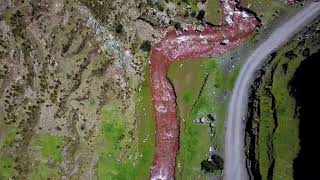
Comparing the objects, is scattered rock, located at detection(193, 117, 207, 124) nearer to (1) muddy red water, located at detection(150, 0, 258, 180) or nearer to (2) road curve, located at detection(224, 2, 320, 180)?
(1) muddy red water, located at detection(150, 0, 258, 180)

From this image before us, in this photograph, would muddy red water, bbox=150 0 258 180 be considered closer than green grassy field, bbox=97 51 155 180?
No

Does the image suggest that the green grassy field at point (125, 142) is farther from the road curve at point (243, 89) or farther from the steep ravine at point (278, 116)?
the steep ravine at point (278, 116)

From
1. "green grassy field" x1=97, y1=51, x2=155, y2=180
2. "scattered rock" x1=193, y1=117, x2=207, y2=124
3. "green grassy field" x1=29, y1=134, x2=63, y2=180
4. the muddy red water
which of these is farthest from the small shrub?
"green grassy field" x1=29, y1=134, x2=63, y2=180

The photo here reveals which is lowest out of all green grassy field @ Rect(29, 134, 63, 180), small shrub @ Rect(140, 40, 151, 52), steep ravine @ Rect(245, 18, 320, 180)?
green grassy field @ Rect(29, 134, 63, 180)

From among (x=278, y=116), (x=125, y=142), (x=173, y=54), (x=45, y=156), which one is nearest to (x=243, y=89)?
(x=278, y=116)

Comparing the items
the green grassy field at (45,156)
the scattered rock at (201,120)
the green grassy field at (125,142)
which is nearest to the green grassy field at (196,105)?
the scattered rock at (201,120)

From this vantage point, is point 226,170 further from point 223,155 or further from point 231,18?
point 231,18

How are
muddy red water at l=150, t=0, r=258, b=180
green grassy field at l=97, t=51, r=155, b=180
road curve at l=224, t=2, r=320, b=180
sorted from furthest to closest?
muddy red water at l=150, t=0, r=258, b=180 → green grassy field at l=97, t=51, r=155, b=180 → road curve at l=224, t=2, r=320, b=180
